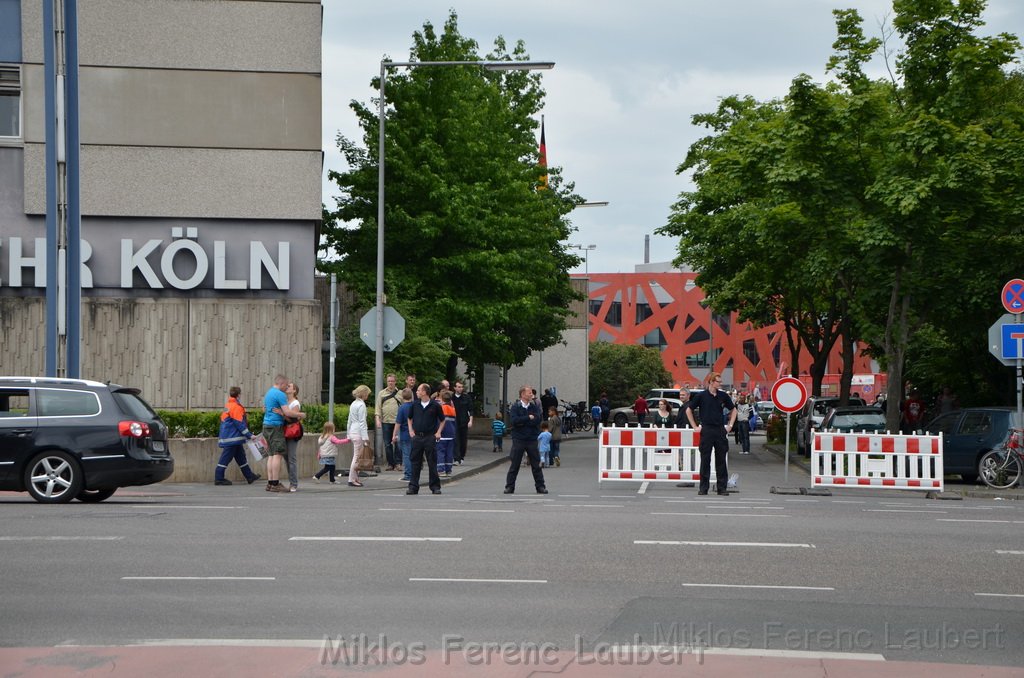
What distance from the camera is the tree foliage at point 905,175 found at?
29.4 m

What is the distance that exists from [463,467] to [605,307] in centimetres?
10724

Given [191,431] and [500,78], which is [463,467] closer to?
[191,431]

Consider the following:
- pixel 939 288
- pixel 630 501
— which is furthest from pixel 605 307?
pixel 630 501

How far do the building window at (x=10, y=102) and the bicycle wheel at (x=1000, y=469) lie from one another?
20180mm

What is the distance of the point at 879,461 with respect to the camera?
23656 millimetres

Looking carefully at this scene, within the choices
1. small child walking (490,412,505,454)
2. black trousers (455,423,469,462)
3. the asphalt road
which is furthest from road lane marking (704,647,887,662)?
small child walking (490,412,505,454)

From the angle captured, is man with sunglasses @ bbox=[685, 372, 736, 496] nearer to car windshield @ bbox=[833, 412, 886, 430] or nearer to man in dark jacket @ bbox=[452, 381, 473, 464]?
man in dark jacket @ bbox=[452, 381, 473, 464]

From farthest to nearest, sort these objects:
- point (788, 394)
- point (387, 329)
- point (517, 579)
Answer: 1. point (387, 329)
2. point (788, 394)
3. point (517, 579)

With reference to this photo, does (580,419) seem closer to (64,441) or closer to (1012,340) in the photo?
(1012,340)

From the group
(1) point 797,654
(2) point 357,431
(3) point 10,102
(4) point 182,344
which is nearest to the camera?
(1) point 797,654

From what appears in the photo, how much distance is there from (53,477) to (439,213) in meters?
21.1

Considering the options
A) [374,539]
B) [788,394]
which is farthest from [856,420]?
[374,539]

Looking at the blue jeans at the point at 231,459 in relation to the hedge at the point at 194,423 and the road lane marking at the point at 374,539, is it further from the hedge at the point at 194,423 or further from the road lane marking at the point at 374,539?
the road lane marking at the point at 374,539

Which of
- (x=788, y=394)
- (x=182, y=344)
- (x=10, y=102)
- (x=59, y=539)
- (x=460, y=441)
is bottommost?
(x=460, y=441)
